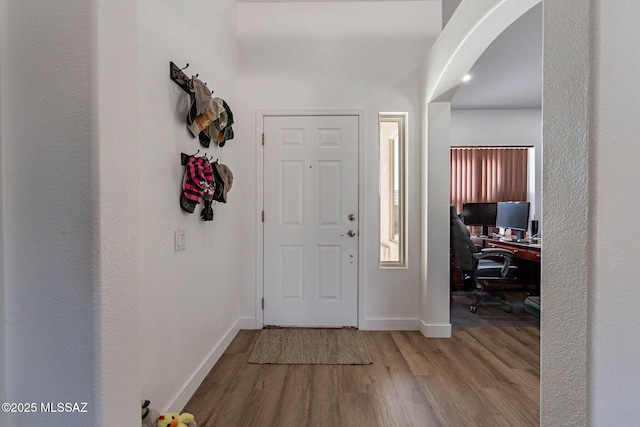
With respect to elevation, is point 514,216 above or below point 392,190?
below

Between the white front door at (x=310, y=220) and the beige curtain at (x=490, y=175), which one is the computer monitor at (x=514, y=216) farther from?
the white front door at (x=310, y=220)

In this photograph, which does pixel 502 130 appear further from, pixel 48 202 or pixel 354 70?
pixel 48 202

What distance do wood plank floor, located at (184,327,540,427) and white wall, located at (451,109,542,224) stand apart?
3.48 m

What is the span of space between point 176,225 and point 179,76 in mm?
835

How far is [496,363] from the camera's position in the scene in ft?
7.27

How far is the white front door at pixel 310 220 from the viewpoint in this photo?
2.79m

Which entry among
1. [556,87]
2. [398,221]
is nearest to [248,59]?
[398,221]

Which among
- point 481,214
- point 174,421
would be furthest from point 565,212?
point 481,214

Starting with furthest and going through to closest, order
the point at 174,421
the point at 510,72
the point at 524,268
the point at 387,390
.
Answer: the point at 524,268, the point at 510,72, the point at 387,390, the point at 174,421

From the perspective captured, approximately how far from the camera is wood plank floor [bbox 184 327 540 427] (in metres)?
1.63

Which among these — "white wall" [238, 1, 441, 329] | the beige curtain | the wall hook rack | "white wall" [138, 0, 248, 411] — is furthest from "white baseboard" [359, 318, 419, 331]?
the beige curtain

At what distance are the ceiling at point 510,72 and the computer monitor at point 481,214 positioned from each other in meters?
1.68

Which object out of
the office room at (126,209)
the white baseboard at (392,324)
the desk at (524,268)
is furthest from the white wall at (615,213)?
the desk at (524,268)

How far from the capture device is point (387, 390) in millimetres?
1877
